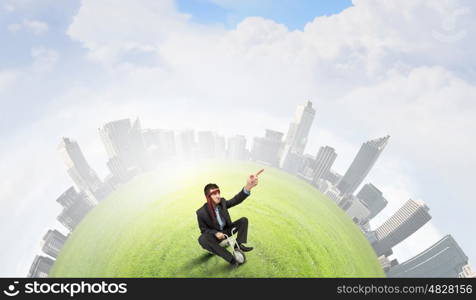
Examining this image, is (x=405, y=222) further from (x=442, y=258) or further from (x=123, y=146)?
(x=123, y=146)

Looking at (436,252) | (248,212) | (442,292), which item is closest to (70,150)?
(248,212)

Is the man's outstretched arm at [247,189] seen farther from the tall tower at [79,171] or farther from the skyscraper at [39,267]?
the tall tower at [79,171]

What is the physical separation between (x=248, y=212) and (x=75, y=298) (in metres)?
5.17

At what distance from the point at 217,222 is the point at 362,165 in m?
54.3

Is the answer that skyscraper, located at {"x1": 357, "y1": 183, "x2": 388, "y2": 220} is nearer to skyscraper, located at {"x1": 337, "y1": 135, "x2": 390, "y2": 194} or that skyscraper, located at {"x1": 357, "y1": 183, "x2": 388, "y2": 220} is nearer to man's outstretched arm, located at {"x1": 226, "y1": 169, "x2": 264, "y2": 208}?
skyscraper, located at {"x1": 337, "y1": 135, "x2": 390, "y2": 194}

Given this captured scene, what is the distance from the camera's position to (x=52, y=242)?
28047 mm

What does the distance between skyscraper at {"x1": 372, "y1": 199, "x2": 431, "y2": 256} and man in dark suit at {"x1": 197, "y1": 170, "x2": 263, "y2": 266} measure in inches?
1546

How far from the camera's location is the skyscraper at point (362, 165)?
54.7 m

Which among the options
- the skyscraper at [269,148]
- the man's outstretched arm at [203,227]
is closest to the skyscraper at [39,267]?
the man's outstretched arm at [203,227]

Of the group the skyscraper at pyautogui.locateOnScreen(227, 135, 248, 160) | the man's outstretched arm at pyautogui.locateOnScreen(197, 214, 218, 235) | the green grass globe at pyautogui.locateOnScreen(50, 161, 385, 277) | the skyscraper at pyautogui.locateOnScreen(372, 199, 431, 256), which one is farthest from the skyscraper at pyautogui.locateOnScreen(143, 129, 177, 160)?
the skyscraper at pyautogui.locateOnScreen(372, 199, 431, 256)

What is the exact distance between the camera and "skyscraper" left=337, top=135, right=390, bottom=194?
179 feet

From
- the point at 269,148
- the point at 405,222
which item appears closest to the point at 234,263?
the point at 269,148

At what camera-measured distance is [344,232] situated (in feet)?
40.9

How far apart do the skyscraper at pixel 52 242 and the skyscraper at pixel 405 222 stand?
36.3 meters
